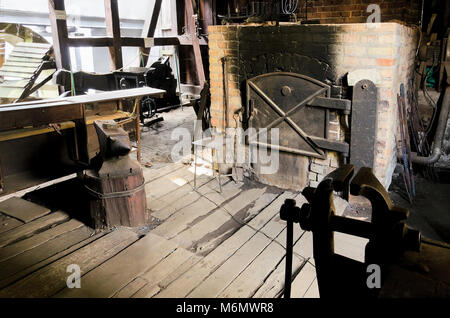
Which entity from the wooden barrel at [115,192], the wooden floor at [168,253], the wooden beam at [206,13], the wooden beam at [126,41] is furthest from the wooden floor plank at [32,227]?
the wooden beam at [206,13]

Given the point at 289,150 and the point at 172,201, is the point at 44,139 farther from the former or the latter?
the point at 289,150

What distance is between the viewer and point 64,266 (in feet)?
9.29

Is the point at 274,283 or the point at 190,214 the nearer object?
the point at 274,283

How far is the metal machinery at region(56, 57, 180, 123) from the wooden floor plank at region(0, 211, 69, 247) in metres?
2.37

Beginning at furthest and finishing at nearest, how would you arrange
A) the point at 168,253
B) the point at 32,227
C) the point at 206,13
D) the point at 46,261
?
1. the point at 206,13
2. the point at 32,227
3. the point at 168,253
4. the point at 46,261

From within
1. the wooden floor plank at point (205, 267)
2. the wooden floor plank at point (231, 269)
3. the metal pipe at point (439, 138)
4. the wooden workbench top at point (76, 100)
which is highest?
the wooden workbench top at point (76, 100)

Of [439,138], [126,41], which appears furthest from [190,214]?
[126,41]

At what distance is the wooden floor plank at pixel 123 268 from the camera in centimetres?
255

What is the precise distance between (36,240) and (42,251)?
207 mm

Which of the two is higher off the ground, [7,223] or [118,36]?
[118,36]

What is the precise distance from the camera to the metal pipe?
16.4 feet

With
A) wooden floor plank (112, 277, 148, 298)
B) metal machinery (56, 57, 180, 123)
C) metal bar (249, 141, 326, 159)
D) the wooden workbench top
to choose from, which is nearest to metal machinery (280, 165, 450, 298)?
wooden floor plank (112, 277, 148, 298)

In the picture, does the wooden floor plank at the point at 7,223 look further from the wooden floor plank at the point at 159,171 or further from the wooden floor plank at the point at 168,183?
the wooden floor plank at the point at 159,171
